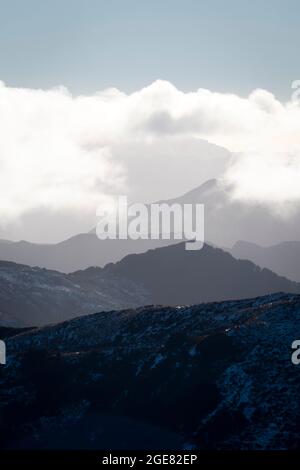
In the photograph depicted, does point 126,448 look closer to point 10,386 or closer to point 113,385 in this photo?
point 113,385

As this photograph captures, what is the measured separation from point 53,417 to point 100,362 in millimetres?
17183

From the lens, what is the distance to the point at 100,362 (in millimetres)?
103875

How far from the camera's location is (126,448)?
244 ft

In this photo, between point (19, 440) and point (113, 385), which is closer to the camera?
point (19, 440)

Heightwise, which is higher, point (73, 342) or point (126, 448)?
point (73, 342)

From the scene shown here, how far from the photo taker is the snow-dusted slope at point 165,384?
254 feet

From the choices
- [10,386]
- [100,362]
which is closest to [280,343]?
[100,362]

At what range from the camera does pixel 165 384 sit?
92500 mm

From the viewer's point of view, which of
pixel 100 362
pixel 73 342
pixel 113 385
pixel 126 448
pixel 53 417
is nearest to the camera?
pixel 126 448

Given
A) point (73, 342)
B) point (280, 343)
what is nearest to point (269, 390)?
point (280, 343)

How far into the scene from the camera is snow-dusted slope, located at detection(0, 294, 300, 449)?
77312 millimetres
